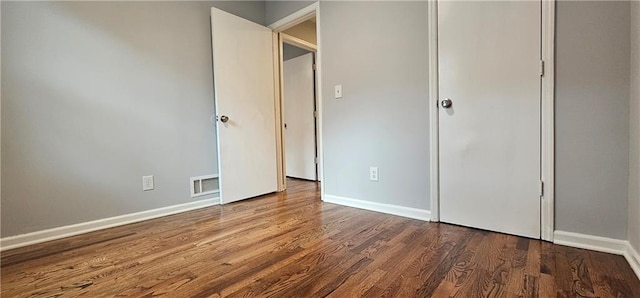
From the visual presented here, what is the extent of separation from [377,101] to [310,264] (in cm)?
140

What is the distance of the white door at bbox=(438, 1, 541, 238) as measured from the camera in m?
1.64

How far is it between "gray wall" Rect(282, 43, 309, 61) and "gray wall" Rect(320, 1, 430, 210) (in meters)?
1.66

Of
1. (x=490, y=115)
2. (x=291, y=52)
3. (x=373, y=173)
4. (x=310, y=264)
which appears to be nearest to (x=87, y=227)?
(x=310, y=264)

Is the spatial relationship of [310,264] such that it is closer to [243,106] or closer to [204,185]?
[204,185]

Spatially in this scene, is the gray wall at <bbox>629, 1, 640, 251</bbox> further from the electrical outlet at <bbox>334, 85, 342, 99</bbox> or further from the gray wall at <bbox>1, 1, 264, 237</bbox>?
the gray wall at <bbox>1, 1, 264, 237</bbox>

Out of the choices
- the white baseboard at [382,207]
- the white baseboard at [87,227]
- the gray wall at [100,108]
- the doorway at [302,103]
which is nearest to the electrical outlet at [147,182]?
the gray wall at [100,108]

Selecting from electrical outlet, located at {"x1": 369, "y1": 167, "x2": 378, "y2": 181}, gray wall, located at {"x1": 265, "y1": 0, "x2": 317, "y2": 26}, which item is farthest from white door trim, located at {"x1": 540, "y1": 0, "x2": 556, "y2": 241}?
gray wall, located at {"x1": 265, "y1": 0, "x2": 317, "y2": 26}

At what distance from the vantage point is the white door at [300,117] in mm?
4074

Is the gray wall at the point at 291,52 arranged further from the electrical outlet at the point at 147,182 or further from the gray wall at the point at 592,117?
Result: the gray wall at the point at 592,117

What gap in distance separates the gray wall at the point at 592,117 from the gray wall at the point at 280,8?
6.71ft

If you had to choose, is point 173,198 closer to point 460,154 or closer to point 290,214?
point 290,214

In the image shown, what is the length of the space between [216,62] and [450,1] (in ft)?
6.43

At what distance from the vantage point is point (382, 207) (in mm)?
2314

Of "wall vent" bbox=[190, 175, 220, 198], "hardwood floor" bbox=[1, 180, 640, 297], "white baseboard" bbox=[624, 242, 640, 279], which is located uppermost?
"wall vent" bbox=[190, 175, 220, 198]
